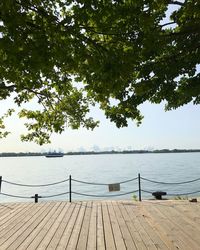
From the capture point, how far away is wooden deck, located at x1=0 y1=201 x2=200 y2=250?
7.89 metres

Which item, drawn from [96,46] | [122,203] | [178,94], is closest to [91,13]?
[96,46]

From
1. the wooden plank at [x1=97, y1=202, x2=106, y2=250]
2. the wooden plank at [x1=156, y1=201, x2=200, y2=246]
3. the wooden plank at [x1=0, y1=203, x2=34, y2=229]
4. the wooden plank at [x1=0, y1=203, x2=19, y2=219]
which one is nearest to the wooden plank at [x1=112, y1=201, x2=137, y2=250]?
the wooden plank at [x1=97, y1=202, x2=106, y2=250]

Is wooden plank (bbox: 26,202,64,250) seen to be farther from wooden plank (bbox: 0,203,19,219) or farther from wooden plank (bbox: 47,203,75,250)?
wooden plank (bbox: 0,203,19,219)

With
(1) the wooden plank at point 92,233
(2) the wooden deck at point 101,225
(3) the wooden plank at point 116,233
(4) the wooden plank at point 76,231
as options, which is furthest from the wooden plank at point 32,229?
(3) the wooden plank at point 116,233

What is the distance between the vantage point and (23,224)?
1001cm

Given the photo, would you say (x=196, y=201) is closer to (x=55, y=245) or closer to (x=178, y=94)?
(x=178, y=94)

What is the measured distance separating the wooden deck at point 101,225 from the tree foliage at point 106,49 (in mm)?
3312

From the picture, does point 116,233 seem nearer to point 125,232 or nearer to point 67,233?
point 125,232

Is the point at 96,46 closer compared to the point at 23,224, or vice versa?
the point at 96,46

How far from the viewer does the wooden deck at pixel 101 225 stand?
789cm

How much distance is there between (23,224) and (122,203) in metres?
4.71

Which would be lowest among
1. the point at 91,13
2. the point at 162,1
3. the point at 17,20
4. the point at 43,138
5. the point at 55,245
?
the point at 55,245

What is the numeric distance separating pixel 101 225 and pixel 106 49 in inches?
207

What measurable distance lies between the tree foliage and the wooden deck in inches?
130
